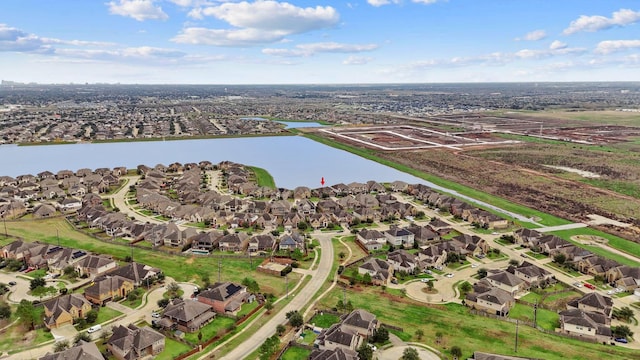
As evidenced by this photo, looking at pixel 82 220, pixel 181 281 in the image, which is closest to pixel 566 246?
pixel 181 281

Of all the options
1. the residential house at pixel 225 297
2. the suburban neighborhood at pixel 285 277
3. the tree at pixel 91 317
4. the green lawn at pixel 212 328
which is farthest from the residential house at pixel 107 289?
the green lawn at pixel 212 328

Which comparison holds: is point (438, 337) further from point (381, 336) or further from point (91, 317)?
point (91, 317)

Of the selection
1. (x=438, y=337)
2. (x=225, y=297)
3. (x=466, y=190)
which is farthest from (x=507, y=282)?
(x=466, y=190)

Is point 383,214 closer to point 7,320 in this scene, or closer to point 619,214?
point 619,214

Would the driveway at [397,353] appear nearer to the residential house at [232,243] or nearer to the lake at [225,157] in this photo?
the residential house at [232,243]

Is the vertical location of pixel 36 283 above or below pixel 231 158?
below

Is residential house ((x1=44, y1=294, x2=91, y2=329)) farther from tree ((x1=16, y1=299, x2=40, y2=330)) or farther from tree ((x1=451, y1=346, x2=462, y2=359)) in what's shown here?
tree ((x1=451, y1=346, x2=462, y2=359))
